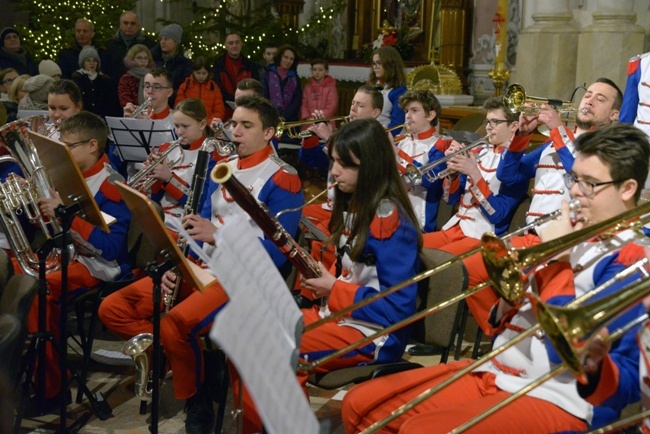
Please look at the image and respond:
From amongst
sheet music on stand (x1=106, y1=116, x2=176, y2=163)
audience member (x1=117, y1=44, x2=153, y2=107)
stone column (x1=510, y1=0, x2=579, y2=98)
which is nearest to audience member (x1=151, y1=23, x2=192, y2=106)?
audience member (x1=117, y1=44, x2=153, y2=107)

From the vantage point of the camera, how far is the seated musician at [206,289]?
3406mm

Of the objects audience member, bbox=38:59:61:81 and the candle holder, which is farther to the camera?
the candle holder

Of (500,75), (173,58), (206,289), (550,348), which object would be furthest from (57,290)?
(500,75)

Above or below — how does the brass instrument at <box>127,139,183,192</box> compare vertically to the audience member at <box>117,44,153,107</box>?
below

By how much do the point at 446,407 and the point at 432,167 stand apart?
2537 millimetres

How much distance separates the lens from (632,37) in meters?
6.76

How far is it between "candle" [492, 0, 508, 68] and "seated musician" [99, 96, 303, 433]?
4671 millimetres

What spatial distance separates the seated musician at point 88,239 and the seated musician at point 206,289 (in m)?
0.21

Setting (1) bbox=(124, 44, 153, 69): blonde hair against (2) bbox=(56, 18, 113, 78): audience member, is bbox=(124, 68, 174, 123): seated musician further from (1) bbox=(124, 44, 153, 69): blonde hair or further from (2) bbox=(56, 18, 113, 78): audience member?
(2) bbox=(56, 18, 113, 78): audience member

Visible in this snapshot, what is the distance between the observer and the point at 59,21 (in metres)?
11.2

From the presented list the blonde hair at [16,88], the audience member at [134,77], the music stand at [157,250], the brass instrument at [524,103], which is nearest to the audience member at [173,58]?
the audience member at [134,77]

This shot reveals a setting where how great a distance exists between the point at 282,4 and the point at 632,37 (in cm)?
601

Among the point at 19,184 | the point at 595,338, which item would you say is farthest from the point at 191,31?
the point at 595,338

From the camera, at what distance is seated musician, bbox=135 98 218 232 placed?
14.8 ft
